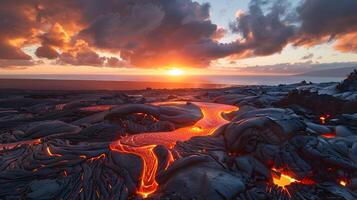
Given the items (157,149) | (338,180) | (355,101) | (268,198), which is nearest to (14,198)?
(157,149)

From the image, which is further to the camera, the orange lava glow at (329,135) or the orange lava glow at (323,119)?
the orange lava glow at (323,119)

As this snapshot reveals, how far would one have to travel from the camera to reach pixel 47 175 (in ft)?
29.9

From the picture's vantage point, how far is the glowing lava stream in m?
8.93

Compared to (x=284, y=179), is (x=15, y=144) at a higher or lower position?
higher

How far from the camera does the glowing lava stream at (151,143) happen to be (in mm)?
8934

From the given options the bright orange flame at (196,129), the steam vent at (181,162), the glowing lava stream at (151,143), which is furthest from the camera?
the bright orange flame at (196,129)

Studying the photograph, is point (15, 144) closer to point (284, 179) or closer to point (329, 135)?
point (284, 179)

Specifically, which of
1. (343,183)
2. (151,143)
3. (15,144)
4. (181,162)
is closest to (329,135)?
(343,183)

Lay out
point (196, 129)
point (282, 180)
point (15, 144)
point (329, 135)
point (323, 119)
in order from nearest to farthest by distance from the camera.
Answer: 1. point (282, 180)
2. point (15, 144)
3. point (329, 135)
4. point (196, 129)
5. point (323, 119)

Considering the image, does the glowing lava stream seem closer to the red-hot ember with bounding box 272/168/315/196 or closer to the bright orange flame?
the bright orange flame

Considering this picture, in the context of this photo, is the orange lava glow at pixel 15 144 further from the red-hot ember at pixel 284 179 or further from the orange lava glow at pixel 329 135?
the orange lava glow at pixel 329 135

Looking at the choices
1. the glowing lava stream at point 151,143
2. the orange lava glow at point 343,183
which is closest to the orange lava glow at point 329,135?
the orange lava glow at point 343,183

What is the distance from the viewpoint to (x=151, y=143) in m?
12.8

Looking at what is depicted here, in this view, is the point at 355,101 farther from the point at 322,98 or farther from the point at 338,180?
the point at 338,180
